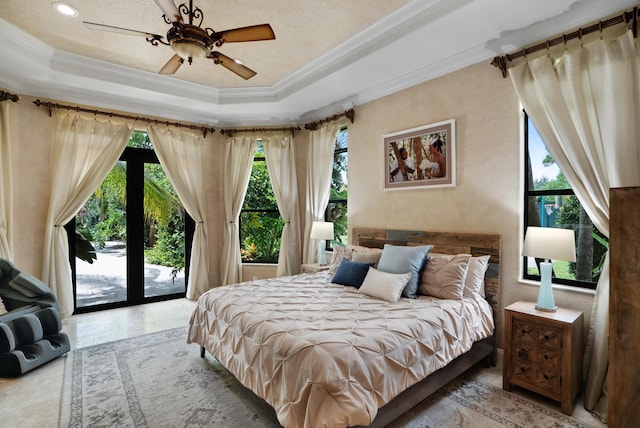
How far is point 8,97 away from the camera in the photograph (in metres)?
3.57

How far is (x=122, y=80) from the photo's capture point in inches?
148

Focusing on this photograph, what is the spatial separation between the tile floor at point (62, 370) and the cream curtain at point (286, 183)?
5.68ft

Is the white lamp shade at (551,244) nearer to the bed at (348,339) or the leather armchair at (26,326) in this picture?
the bed at (348,339)

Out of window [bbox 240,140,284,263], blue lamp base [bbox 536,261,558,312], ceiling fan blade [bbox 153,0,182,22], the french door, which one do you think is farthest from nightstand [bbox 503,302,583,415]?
the french door

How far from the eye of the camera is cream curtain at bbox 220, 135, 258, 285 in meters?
5.18

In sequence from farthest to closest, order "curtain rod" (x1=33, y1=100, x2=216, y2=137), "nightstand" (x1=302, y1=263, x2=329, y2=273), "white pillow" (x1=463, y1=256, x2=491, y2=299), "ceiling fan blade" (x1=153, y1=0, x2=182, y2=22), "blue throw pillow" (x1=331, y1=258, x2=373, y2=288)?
"nightstand" (x1=302, y1=263, x2=329, y2=273)
"curtain rod" (x1=33, y1=100, x2=216, y2=137)
"blue throw pillow" (x1=331, y1=258, x2=373, y2=288)
"white pillow" (x1=463, y1=256, x2=491, y2=299)
"ceiling fan blade" (x1=153, y1=0, x2=182, y2=22)

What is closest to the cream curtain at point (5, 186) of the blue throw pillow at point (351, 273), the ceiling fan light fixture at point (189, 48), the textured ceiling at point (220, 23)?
the textured ceiling at point (220, 23)

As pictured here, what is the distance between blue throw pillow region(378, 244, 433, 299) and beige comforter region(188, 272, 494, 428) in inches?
5.1

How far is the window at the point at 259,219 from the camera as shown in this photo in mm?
5438

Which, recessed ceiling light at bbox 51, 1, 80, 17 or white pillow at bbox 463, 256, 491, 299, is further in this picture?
white pillow at bbox 463, 256, 491, 299

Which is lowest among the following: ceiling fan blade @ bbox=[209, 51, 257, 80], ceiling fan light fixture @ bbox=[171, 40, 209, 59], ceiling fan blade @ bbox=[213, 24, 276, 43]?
ceiling fan light fixture @ bbox=[171, 40, 209, 59]

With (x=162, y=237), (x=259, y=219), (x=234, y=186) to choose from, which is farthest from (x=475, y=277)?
(x=162, y=237)

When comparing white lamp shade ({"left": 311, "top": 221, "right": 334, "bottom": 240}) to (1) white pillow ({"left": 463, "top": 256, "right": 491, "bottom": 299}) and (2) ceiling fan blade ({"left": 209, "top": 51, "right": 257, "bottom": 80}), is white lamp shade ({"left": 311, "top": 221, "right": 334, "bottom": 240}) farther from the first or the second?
(2) ceiling fan blade ({"left": 209, "top": 51, "right": 257, "bottom": 80})

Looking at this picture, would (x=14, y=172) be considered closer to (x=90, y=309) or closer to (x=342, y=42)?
(x=90, y=309)
